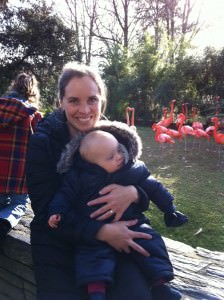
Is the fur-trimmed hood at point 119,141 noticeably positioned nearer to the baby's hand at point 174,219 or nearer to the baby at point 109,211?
the baby at point 109,211

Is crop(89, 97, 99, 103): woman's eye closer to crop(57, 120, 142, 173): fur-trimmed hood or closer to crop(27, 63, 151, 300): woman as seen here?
crop(27, 63, 151, 300): woman

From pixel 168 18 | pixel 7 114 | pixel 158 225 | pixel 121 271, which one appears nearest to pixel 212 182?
pixel 158 225

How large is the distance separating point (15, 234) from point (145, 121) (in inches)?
446

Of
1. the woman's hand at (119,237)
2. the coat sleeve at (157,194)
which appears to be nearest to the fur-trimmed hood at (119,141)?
the coat sleeve at (157,194)

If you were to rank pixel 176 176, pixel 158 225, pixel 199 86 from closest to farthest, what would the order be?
pixel 158 225
pixel 176 176
pixel 199 86

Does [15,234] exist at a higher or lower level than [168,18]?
lower

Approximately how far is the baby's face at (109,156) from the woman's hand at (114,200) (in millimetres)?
95

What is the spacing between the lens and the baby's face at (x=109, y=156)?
161cm

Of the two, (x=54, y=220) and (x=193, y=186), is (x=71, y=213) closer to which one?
(x=54, y=220)

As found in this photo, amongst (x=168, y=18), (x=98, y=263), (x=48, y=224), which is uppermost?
(x=168, y=18)

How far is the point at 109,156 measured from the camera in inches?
63.7

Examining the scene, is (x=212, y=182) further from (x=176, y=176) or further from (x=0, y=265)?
(x=0, y=265)

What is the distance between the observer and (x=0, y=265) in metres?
2.23

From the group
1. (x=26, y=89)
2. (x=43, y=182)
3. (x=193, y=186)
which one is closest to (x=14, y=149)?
(x=26, y=89)
